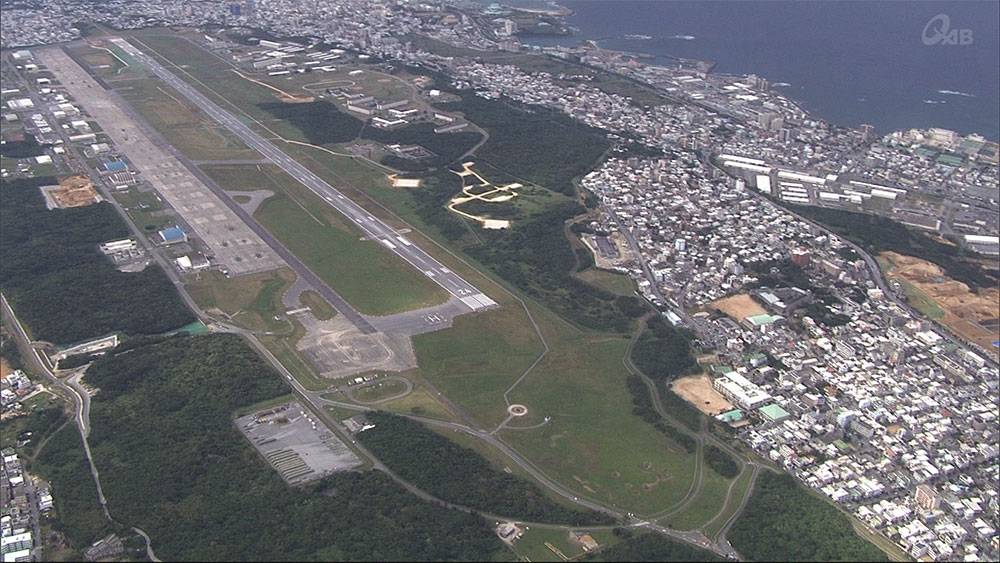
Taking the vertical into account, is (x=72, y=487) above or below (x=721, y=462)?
above

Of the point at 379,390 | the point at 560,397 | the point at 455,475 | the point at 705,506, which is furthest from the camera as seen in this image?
the point at 560,397

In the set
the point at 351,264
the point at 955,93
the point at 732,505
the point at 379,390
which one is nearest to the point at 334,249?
the point at 351,264

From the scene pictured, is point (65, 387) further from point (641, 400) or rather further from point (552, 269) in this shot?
point (552, 269)

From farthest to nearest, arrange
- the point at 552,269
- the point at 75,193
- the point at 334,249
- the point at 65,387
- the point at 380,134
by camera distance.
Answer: the point at 380,134
the point at 75,193
the point at 334,249
the point at 552,269
the point at 65,387

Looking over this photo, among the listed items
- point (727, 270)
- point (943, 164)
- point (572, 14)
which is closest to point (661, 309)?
point (727, 270)

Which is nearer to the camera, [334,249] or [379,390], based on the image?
[379,390]

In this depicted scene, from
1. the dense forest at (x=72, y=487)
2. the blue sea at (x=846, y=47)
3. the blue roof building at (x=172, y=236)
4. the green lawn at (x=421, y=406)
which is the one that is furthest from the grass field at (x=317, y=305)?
the blue sea at (x=846, y=47)

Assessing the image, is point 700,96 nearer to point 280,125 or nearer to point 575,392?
point 280,125
